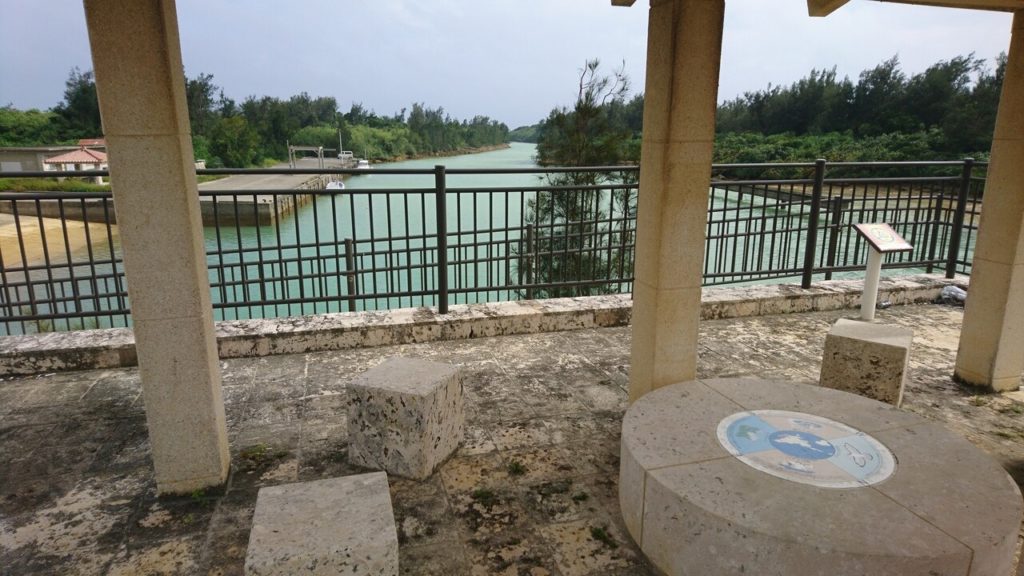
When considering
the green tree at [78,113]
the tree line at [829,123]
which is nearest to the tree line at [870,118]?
the tree line at [829,123]

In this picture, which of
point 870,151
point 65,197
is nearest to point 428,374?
point 65,197

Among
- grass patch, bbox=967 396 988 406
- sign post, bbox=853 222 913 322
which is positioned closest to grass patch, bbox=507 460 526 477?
grass patch, bbox=967 396 988 406

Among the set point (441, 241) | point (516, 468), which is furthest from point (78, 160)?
point (516, 468)

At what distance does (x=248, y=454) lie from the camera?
3.51 meters

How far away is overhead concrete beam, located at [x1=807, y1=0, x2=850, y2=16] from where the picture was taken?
3.91 metres

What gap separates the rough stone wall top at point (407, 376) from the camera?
3.26 metres

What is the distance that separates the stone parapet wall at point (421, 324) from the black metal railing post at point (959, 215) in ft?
0.96

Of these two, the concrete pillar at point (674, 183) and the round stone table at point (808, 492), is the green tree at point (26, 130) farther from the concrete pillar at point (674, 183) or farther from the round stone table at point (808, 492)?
the round stone table at point (808, 492)

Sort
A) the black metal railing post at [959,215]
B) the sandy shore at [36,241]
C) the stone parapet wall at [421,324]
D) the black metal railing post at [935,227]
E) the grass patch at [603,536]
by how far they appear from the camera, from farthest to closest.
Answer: the sandy shore at [36,241]
the black metal railing post at [935,227]
the black metal railing post at [959,215]
the stone parapet wall at [421,324]
the grass patch at [603,536]

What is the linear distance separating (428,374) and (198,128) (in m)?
71.2

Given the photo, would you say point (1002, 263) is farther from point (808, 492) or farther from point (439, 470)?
point (439, 470)

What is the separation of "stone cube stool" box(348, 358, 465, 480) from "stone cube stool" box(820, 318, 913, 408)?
2.69 metres

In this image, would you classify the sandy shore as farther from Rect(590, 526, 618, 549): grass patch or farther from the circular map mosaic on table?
→ the circular map mosaic on table

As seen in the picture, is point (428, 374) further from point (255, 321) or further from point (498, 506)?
point (255, 321)
